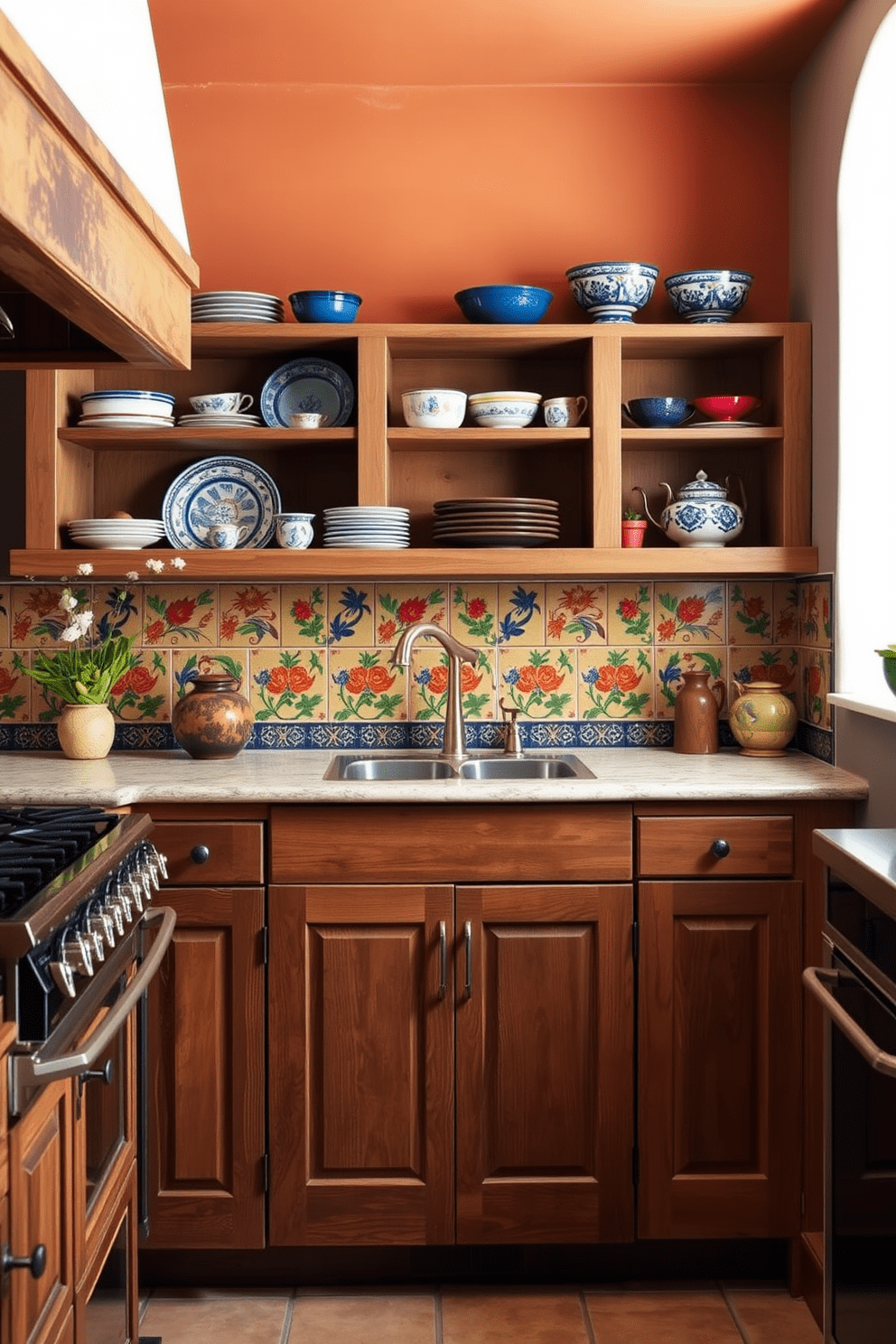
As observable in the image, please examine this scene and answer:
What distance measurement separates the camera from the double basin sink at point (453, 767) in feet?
9.84

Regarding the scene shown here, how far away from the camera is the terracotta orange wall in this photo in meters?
3.13

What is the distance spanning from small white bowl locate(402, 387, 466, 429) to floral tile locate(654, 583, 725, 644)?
656mm

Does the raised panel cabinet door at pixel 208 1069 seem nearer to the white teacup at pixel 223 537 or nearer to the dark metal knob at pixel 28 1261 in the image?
the white teacup at pixel 223 537

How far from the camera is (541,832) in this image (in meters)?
2.56

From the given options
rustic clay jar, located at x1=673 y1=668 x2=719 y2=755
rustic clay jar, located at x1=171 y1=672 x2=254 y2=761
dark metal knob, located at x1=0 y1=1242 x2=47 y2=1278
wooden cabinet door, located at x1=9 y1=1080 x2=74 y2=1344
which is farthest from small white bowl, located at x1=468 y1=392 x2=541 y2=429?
dark metal knob, located at x1=0 y1=1242 x2=47 y2=1278

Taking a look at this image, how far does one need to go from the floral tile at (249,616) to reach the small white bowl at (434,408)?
0.55 m

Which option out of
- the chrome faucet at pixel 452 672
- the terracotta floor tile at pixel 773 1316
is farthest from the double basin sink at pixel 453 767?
the terracotta floor tile at pixel 773 1316

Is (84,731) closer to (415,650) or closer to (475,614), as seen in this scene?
(415,650)

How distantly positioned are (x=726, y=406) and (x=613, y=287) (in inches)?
14.3

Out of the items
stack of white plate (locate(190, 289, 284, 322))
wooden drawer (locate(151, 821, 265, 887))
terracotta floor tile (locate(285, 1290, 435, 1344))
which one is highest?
stack of white plate (locate(190, 289, 284, 322))

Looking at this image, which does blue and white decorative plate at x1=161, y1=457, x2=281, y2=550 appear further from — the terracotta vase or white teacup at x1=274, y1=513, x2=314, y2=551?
the terracotta vase

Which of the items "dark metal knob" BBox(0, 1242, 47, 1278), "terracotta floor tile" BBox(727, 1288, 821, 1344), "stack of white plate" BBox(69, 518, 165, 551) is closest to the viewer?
"dark metal knob" BBox(0, 1242, 47, 1278)

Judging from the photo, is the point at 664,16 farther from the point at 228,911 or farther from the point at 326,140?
the point at 228,911

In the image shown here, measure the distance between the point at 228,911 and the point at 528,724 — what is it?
93 cm
